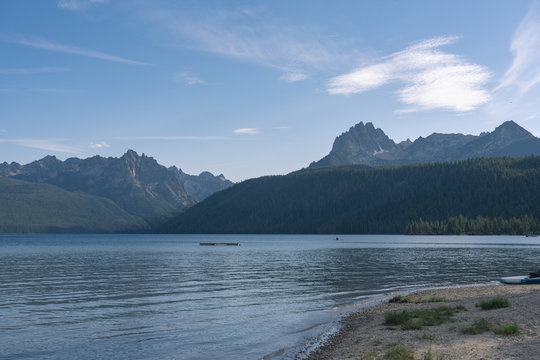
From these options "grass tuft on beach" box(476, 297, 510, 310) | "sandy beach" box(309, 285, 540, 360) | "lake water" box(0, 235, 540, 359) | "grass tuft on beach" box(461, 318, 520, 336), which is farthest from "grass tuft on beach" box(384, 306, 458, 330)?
"lake water" box(0, 235, 540, 359)

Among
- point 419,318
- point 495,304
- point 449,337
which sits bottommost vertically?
point 419,318

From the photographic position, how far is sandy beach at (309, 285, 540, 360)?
22500 millimetres

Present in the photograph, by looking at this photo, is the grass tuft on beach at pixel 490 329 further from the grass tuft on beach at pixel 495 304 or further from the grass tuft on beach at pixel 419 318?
the grass tuft on beach at pixel 495 304

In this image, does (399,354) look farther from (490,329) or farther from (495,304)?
(495,304)

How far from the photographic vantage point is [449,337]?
26422 millimetres

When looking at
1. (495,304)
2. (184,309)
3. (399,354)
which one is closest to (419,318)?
(495,304)

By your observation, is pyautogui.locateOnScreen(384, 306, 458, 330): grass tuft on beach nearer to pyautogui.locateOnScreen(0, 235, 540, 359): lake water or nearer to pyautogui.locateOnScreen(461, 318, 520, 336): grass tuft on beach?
pyautogui.locateOnScreen(461, 318, 520, 336): grass tuft on beach

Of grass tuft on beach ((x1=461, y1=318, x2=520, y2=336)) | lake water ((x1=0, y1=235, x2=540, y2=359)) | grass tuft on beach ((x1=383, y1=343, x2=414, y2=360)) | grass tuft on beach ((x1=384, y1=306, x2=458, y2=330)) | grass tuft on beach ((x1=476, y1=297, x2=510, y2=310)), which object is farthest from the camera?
grass tuft on beach ((x1=476, y1=297, x2=510, y2=310))

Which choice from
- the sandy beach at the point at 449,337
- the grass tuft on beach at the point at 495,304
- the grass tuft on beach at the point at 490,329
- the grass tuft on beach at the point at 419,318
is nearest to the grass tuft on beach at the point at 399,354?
the sandy beach at the point at 449,337

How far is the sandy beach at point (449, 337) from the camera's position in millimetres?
22500

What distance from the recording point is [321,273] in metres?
76.6

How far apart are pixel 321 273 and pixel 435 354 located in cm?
5460

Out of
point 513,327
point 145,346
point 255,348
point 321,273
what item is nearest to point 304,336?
point 255,348

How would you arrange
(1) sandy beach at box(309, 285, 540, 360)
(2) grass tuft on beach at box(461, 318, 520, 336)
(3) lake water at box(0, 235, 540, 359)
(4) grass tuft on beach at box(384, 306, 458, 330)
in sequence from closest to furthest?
(1) sandy beach at box(309, 285, 540, 360)
(2) grass tuft on beach at box(461, 318, 520, 336)
(3) lake water at box(0, 235, 540, 359)
(4) grass tuft on beach at box(384, 306, 458, 330)
